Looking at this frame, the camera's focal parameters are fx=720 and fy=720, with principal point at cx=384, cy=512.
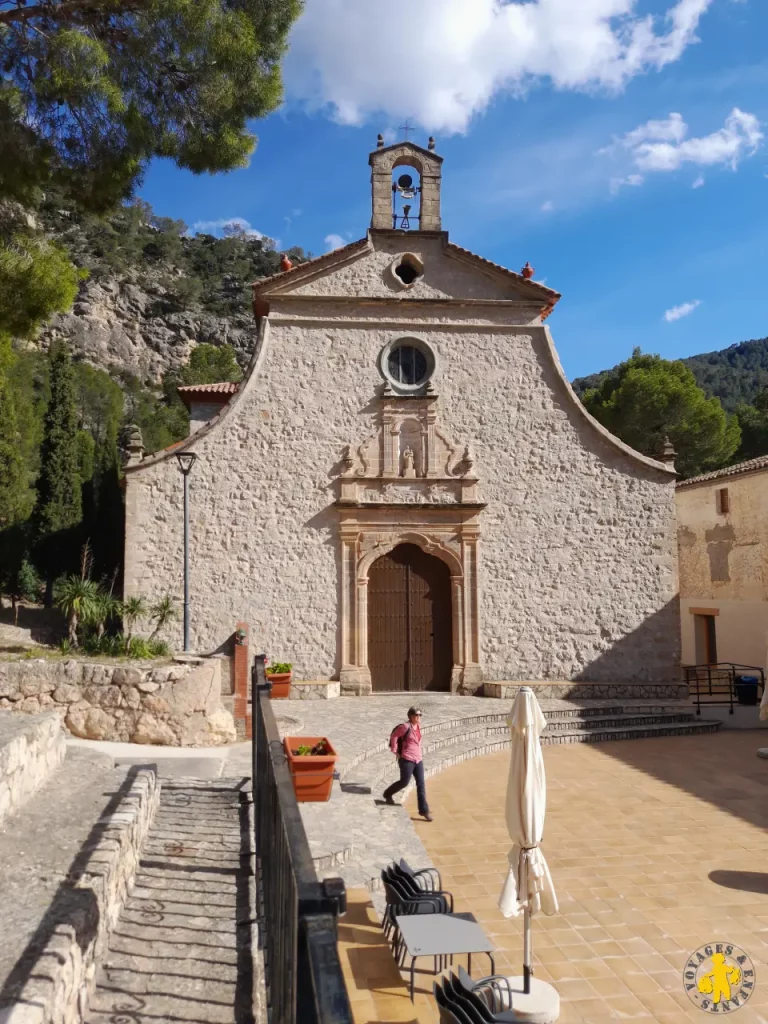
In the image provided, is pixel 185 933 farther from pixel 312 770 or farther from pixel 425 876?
pixel 312 770

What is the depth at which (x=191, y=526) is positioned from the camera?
587 inches

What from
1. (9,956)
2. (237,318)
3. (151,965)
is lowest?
(151,965)

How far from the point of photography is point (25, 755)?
5.63 metres

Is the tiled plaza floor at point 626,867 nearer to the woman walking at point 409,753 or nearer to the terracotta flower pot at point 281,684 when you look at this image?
the woman walking at point 409,753

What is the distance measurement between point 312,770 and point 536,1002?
151 inches

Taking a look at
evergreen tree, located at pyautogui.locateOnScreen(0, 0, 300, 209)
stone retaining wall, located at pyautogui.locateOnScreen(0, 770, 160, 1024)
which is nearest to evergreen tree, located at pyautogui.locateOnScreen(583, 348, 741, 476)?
evergreen tree, located at pyautogui.locateOnScreen(0, 0, 300, 209)

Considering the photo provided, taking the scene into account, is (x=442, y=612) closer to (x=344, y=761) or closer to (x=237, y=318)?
(x=344, y=761)

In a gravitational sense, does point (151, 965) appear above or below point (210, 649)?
below

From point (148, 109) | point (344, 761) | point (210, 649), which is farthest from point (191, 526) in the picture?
point (148, 109)

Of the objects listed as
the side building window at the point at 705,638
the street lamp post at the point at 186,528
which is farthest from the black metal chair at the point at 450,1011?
the side building window at the point at 705,638

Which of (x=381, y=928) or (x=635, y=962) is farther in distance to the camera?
(x=381, y=928)

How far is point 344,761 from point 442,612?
6524 millimetres

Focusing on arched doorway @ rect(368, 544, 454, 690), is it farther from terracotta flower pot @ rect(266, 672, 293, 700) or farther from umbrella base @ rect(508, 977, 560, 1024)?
umbrella base @ rect(508, 977, 560, 1024)

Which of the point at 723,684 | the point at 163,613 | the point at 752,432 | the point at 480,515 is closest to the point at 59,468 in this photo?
the point at 163,613
